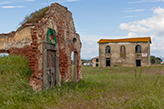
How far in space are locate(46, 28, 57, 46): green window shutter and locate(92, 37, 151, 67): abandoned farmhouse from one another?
26844mm

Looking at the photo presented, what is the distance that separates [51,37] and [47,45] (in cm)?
75

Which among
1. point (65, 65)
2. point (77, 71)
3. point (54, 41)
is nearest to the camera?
point (54, 41)

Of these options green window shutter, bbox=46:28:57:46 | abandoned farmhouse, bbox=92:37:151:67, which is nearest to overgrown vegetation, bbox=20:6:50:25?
green window shutter, bbox=46:28:57:46

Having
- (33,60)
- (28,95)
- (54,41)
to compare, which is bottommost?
(28,95)

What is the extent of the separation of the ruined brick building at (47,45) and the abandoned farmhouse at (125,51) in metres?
24.2

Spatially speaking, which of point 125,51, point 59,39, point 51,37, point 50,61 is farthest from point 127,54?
point 50,61

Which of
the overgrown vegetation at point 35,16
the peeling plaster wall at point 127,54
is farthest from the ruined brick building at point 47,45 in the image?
the peeling plaster wall at point 127,54

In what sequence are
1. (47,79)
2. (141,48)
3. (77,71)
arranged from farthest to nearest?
(141,48) → (77,71) → (47,79)

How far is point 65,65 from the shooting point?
31.0 feet

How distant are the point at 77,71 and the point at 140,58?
24244mm

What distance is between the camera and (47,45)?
24.5ft

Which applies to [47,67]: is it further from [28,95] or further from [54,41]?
[28,95]

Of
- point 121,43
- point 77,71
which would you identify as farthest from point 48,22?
point 121,43

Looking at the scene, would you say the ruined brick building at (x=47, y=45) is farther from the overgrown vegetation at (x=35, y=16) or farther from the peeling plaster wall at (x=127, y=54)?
the peeling plaster wall at (x=127, y=54)
